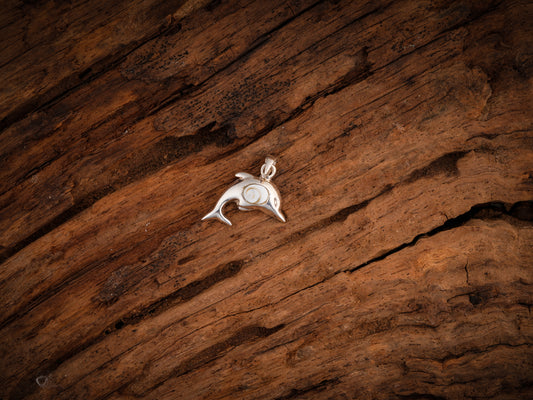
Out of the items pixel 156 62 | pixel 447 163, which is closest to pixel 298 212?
pixel 447 163

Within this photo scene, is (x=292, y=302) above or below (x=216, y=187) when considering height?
below

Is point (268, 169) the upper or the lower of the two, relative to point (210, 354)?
upper

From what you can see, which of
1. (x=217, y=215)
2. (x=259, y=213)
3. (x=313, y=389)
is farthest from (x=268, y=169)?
(x=313, y=389)

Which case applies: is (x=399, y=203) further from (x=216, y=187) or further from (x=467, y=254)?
(x=216, y=187)

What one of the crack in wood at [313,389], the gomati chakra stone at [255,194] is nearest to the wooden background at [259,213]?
the crack in wood at [313,389]

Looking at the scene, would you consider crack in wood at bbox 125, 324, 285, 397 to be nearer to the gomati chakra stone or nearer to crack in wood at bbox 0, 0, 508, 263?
the gomati chakra stone

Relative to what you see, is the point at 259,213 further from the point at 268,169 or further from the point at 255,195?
the point at 268,169

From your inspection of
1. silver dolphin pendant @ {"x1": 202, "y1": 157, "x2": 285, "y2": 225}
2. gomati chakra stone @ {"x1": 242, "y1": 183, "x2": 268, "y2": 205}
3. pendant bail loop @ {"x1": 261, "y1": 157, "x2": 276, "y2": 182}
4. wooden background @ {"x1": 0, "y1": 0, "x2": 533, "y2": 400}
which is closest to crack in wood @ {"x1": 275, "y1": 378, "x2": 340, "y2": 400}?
wooden background @ {"x1": 0, "y1": 0, "x2": 533, "y2": 400}

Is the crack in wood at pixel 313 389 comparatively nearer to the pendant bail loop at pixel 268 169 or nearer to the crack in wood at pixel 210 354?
the crack in wood at pixel 210 354
